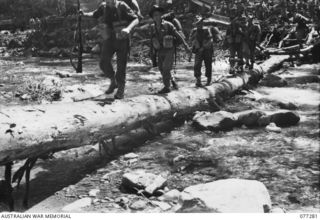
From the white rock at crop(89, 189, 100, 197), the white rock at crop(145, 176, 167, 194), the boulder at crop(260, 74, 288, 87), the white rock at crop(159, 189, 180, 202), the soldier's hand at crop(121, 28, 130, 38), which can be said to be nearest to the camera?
the white rock at crop(159, 189, 180, 202)

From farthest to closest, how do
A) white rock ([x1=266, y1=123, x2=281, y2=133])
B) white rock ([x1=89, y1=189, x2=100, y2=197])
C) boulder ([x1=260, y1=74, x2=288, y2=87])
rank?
boulder ([x1=260, y1=74, x2=288, y2=87]) < white rock ([x1=266, y1=123, x2=281, y2=133]) < white rock ([x1=89, y1=189, x2=100, y2=197])

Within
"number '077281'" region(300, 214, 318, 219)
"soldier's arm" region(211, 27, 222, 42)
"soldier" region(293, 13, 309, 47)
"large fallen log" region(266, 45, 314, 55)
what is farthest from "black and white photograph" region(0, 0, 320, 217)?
"soldier" region(293, 13, 309, 47)

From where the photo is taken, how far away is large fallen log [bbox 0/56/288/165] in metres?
4.42

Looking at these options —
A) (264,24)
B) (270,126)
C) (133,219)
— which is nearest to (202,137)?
(270,126)

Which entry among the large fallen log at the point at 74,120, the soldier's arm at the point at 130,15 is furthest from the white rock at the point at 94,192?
the soldier's arm at the point at 130,15

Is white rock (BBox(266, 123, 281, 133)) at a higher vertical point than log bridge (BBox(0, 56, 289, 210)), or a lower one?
lower

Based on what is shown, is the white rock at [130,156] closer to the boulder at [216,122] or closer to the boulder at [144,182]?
the boulder at [144,182]

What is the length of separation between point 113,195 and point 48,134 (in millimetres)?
1075

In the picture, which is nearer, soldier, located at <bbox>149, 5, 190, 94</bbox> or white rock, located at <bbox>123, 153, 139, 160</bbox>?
white rock, located at <bbox>123, 153, 139, 160</bbox>

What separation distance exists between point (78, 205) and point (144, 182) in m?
0.84

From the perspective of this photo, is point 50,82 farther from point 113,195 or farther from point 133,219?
point 133,219

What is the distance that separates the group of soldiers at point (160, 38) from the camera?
6.75m

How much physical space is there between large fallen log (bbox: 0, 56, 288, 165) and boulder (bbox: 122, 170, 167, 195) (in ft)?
3.00

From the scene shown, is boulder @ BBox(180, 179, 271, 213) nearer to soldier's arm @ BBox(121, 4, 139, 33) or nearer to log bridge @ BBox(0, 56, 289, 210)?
log bridge @ BBox(0, 56, 289, 210)
